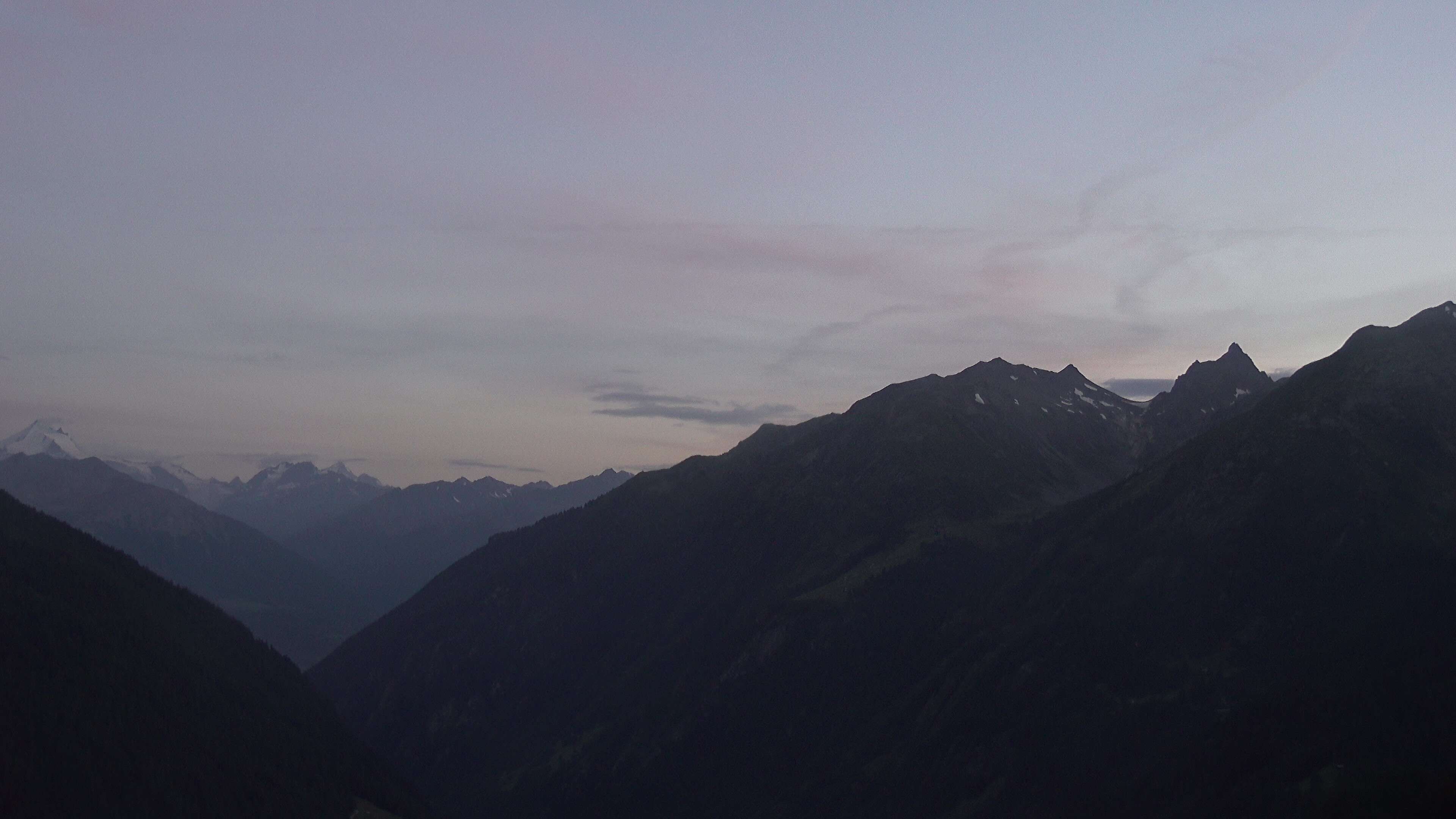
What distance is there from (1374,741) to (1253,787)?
24856 mm

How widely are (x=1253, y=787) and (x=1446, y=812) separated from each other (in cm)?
6344

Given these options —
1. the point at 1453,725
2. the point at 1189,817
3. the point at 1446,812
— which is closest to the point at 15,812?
the point at 1189,817

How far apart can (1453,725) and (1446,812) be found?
246 ft

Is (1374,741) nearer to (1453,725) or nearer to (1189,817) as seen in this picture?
(1453,725)

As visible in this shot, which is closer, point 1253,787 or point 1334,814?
point 1334,814

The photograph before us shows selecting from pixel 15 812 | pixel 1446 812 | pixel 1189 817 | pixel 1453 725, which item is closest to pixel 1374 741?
pixel 1453 725

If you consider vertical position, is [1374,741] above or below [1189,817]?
above

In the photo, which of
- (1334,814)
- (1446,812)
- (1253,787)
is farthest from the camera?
(1253,787)

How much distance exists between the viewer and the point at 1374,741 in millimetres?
199250

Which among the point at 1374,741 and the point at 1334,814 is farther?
the point at 1374,741

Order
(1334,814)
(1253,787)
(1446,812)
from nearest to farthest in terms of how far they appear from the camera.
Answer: (1446,812) < (1334,814) < (1253,787)

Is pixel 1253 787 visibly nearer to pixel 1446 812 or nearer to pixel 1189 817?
pixel 1189 817

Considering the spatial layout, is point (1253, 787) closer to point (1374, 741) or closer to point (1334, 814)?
point (1374, 741)

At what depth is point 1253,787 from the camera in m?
195
